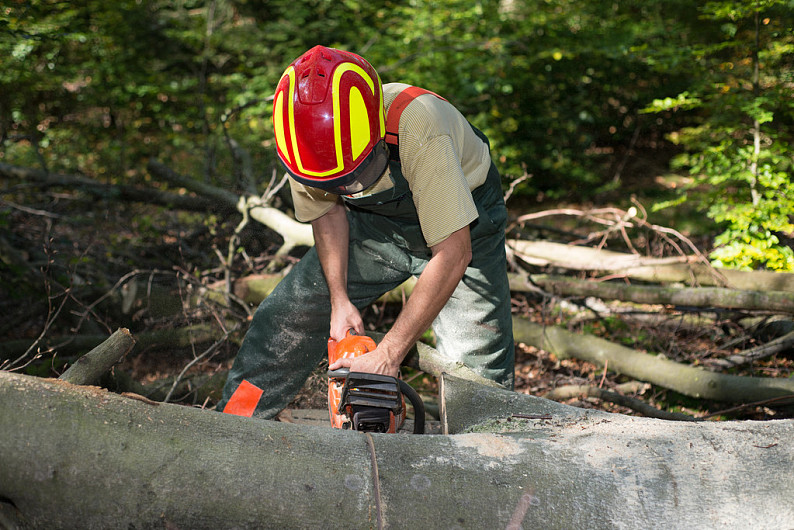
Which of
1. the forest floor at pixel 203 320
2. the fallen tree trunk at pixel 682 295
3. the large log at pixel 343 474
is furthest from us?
the forest floor at pixel 203 320

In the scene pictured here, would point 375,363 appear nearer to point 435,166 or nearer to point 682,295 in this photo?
point 435,166

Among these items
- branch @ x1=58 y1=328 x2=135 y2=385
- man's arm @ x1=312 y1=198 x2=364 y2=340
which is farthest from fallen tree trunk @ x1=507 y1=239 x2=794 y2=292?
branch @ x1=58 y1=328 x2=135 y2=385

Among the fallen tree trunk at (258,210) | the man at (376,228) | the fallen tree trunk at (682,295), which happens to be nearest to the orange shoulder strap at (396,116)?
the man at (376,228)

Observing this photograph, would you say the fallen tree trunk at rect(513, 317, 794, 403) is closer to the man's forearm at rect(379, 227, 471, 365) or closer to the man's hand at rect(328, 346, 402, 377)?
the man's forearm at rect(379, 227, 471, 365)

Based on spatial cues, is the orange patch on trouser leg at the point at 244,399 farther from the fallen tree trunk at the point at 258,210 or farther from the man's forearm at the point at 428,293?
the fallen tree trunk at the point at 258,210

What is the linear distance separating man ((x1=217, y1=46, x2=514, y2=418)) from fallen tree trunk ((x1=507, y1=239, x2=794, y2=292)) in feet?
4.95

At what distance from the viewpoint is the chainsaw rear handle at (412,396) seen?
78.3 inches

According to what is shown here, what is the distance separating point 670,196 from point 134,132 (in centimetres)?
797

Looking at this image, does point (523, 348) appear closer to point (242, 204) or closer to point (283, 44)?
point (242, 204)

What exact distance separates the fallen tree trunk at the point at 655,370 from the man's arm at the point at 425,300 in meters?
1.55

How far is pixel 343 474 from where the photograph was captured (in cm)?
129

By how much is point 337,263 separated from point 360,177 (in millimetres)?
553

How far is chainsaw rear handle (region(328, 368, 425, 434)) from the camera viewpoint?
1.99 m

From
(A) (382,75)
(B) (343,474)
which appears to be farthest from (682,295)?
(A) (382,75)
